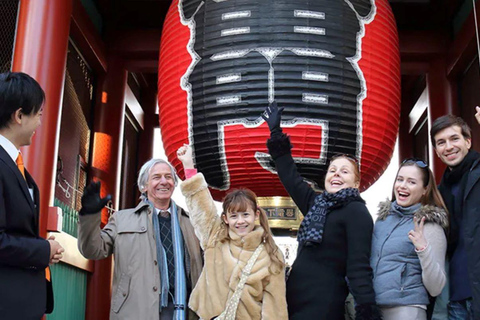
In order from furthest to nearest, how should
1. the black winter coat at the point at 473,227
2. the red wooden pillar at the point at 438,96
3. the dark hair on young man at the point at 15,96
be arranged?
the red wooden pillar at the point at 438,96, the black winter coat at the point at 473,227, the dark hair on young man at the point at 15,96

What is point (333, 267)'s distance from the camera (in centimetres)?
216

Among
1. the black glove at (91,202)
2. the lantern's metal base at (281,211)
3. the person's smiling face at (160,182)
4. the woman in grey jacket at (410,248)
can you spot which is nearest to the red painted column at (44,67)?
the lantern's metal base at (281,211)

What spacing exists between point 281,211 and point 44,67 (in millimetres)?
1834

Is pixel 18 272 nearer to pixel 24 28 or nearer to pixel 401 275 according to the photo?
pixel 401 275

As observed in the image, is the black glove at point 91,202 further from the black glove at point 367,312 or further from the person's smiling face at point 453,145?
the person's smiling face at point 453,145

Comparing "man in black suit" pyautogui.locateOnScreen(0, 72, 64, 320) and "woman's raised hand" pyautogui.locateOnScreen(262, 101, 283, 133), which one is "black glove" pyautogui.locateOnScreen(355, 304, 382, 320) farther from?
"man in black suit" pyautogui.locateOnScreen(0, 72, 64, 320)

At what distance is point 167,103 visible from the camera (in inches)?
146

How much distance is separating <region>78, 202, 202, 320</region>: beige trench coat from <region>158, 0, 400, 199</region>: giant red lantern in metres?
0.92

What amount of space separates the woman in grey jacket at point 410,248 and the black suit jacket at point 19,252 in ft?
A: 3.78

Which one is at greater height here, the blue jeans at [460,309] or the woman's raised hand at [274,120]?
the woman's raised hand at [274,120]

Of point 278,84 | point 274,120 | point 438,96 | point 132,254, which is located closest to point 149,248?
point 132,254

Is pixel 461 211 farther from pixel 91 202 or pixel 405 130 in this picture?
A: pixel 405 130

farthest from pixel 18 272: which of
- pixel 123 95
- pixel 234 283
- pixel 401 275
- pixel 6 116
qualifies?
pixel 123 95

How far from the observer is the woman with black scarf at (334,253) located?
207 cm
